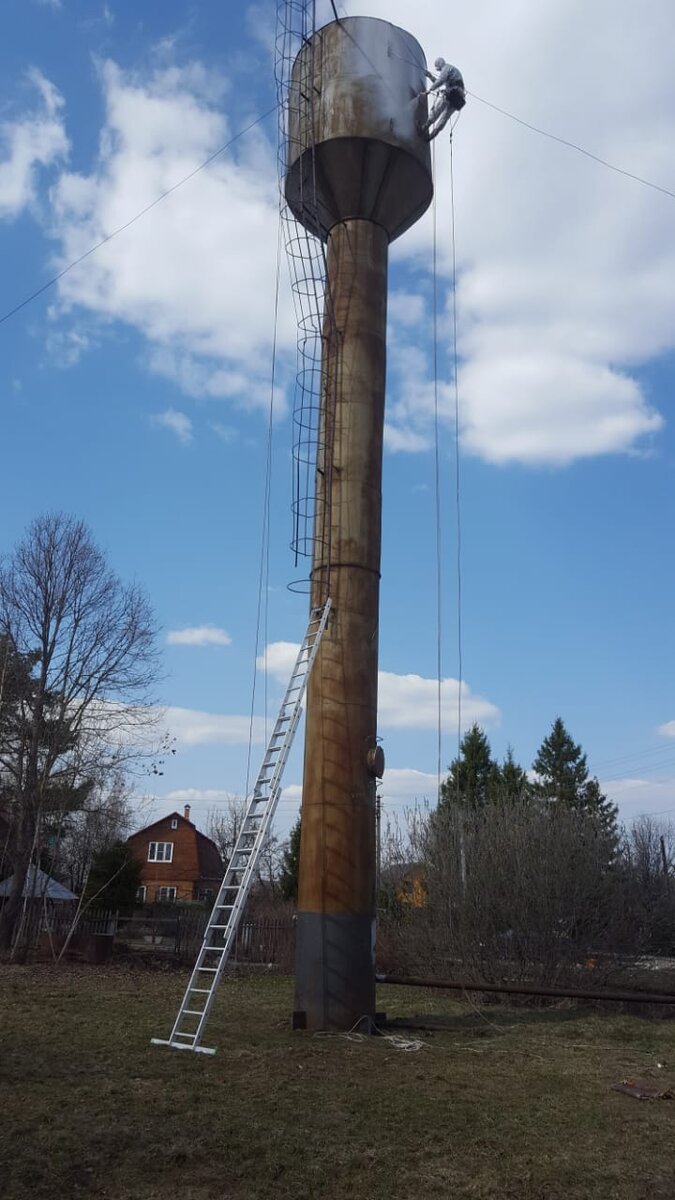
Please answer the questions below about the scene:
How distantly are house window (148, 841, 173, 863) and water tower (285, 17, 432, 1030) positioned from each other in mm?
45187

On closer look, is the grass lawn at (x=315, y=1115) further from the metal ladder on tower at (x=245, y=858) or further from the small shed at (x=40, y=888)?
the small shed at (x=40, y=888)

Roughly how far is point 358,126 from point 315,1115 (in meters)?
→ 11.7

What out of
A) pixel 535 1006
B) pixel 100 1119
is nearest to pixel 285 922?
pixel 535 1006

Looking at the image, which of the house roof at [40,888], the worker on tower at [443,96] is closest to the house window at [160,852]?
the house roof at [40,888]

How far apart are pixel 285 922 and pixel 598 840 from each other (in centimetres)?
891

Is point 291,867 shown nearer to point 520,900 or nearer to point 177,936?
point 177,936

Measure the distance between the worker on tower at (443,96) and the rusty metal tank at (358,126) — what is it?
163 millimetres

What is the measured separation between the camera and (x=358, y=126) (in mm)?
13039

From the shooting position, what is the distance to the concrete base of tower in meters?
11.0

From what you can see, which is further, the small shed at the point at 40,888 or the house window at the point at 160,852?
the house window at the point at 160,852

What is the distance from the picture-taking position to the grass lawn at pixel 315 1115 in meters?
5.81

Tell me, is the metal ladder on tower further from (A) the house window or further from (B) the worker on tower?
(A) the house window

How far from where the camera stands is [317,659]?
1200cm

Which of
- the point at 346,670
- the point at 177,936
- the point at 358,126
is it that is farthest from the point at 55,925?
the point at 358,126
